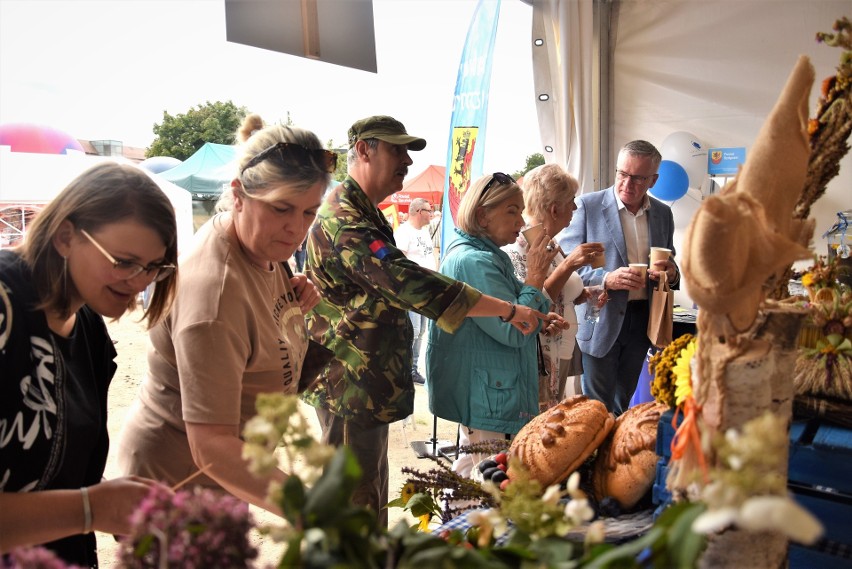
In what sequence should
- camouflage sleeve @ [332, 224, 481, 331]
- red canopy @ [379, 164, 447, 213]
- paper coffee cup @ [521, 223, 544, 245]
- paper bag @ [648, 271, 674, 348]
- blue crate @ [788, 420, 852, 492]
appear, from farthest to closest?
red canopy @ [379, 164, 447, 213] → paper bag @ [648, 271, 674, 348] → paper coffee cup @ [521, 223, 544, 245] → camouflage sleeve @ [332, 224, 481, 331] → blue crate @ [788, 420, 852, 492]

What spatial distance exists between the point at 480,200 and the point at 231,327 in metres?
1.44

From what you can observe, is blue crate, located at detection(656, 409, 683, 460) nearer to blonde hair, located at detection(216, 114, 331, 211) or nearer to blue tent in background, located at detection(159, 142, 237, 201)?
blonde hair, located at detection(216, 114, 331, 211)

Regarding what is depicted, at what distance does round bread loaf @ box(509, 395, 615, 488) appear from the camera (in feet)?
4.18

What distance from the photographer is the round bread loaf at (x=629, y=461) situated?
4.03ft

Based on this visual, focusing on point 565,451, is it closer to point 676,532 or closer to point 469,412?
point 676,532

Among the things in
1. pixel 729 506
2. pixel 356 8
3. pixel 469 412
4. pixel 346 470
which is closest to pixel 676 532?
pixel 729 506

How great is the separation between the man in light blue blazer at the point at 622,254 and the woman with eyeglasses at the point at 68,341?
8.43 feet

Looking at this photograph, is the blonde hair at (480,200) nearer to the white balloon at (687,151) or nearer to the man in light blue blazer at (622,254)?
the man in light blue blazer at (622,254)

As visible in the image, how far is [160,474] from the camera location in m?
1.41

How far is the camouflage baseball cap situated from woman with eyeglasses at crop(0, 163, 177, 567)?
45.8 inches

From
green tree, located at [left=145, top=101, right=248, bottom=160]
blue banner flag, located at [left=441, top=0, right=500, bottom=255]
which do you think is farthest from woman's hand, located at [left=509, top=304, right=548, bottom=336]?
green tree, located at [left=145, top=101, right=248, bottom=160]

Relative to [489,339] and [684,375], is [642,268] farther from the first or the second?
[684,375]

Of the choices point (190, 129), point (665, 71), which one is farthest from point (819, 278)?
point (190, 129)

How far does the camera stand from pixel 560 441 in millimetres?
1297
